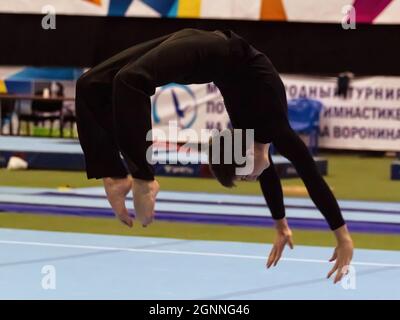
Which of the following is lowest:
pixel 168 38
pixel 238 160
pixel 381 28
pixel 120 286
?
pixel 120 286

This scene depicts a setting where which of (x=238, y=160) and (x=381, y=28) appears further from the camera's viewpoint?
(x=381, y=28)

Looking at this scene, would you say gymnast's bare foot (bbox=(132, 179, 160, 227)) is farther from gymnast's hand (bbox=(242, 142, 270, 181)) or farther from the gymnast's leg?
gymnast's hand (bbox=(242, 142, 270, 181))

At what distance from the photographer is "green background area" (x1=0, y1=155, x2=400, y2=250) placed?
730 cm

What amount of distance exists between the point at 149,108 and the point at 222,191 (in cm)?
620

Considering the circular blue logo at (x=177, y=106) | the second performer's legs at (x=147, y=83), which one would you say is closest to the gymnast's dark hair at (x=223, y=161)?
the second performer's legs at (x=147, y=83)

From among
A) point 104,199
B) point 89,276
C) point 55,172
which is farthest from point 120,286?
point 55,172

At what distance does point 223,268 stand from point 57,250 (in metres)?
1.18

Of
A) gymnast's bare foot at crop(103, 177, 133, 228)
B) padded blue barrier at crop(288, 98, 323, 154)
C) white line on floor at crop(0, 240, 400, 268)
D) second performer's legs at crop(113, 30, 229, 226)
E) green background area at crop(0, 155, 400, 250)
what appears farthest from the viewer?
padded blue barrier at crop(288, 98, 323, 154)

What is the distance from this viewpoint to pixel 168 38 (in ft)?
12.6

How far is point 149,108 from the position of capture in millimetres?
3607

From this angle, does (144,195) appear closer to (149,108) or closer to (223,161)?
(149,108)

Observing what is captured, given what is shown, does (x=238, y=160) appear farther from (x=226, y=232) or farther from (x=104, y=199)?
(x=104, y=199)

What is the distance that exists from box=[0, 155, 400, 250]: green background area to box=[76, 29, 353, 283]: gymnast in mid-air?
2.94 metres

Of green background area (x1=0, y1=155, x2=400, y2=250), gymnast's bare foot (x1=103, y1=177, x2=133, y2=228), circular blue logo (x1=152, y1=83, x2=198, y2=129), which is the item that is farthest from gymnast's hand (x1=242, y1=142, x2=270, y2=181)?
circular blue logo (x1=152, y1=83, x2=198, y2=129)
